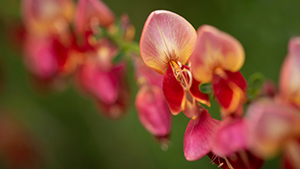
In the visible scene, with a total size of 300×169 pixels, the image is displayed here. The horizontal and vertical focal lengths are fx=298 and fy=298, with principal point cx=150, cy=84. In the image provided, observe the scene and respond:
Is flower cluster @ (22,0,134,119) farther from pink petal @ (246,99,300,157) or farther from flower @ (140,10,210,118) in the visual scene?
pink petal @ (246,99,300,157)

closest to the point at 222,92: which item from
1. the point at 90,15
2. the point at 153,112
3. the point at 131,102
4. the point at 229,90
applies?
the point at 229,90

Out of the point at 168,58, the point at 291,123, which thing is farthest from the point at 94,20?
the point at 291,123

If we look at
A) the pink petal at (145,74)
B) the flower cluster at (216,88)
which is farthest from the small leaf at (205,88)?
the pink petal at (145,74)

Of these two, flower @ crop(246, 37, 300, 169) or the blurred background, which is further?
the blurred background

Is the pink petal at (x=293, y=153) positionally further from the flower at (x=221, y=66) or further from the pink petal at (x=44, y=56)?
the pink petal at (x=44, y=56)

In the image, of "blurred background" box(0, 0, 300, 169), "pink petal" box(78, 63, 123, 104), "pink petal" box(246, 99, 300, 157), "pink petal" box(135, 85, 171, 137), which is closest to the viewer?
"pink petal" box(246, 99, 300, 157)

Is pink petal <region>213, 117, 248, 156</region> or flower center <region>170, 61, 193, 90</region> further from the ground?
flower center <region>170, 61, 193, 90</region>

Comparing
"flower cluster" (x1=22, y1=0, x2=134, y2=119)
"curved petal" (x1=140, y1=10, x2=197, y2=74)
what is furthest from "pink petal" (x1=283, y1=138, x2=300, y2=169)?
"flower cluster" (x1=22, y1=0, x2=134, y2=119)
